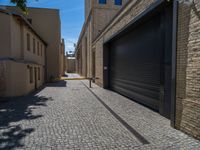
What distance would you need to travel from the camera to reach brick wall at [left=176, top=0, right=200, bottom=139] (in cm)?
388

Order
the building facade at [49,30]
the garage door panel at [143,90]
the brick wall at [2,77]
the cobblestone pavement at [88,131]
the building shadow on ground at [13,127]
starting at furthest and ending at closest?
the building facade at [49,30], the brick wall at [2,77], the garage door panel at [143,90], the building shadow on ground at [13,127], the cobblestone pavement at [88,131]

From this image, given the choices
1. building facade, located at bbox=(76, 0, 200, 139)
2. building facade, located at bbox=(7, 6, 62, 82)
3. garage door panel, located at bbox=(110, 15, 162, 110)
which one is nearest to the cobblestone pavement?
building facade, located at bbox=(76, 0, 200, 139)

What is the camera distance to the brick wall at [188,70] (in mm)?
3885

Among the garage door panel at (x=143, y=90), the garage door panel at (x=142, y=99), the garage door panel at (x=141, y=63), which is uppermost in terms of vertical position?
the garage door panel at (x=141, y=63)

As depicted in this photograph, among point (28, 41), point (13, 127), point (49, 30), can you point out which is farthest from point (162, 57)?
point (49, 30)

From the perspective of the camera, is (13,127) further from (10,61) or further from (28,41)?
(28,41)

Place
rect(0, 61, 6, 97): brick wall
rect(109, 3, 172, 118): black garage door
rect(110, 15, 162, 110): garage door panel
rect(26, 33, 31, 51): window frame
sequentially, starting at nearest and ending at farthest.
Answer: rect(109, 3, 172, 118): black garage door, rect(110, 15, 162, 110): garage door panel, rect(0, 61, 6, 97): brick wall, rect(26, 33, 31, 51): window frame

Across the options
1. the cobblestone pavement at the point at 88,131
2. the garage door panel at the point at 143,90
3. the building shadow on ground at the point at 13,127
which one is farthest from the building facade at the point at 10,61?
the garage door panel at the point at 143,90

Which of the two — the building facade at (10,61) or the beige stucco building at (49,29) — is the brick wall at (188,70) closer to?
the building facade at (10,61)

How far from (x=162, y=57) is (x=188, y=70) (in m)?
1.84

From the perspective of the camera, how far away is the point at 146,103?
743cm

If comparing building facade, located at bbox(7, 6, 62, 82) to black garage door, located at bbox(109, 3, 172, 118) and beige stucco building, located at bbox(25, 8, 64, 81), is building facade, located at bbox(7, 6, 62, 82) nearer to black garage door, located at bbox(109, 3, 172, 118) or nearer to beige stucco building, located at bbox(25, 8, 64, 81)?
beige stucco building, located at bbox(25, 8, 64, 81)

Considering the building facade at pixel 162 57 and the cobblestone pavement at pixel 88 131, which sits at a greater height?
the building facade at pixel 162 57

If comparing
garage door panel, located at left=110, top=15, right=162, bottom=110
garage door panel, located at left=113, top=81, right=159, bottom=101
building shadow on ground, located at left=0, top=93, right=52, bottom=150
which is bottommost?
building shadow on ground, located at left=0, top=93, right=52, bottom=150
